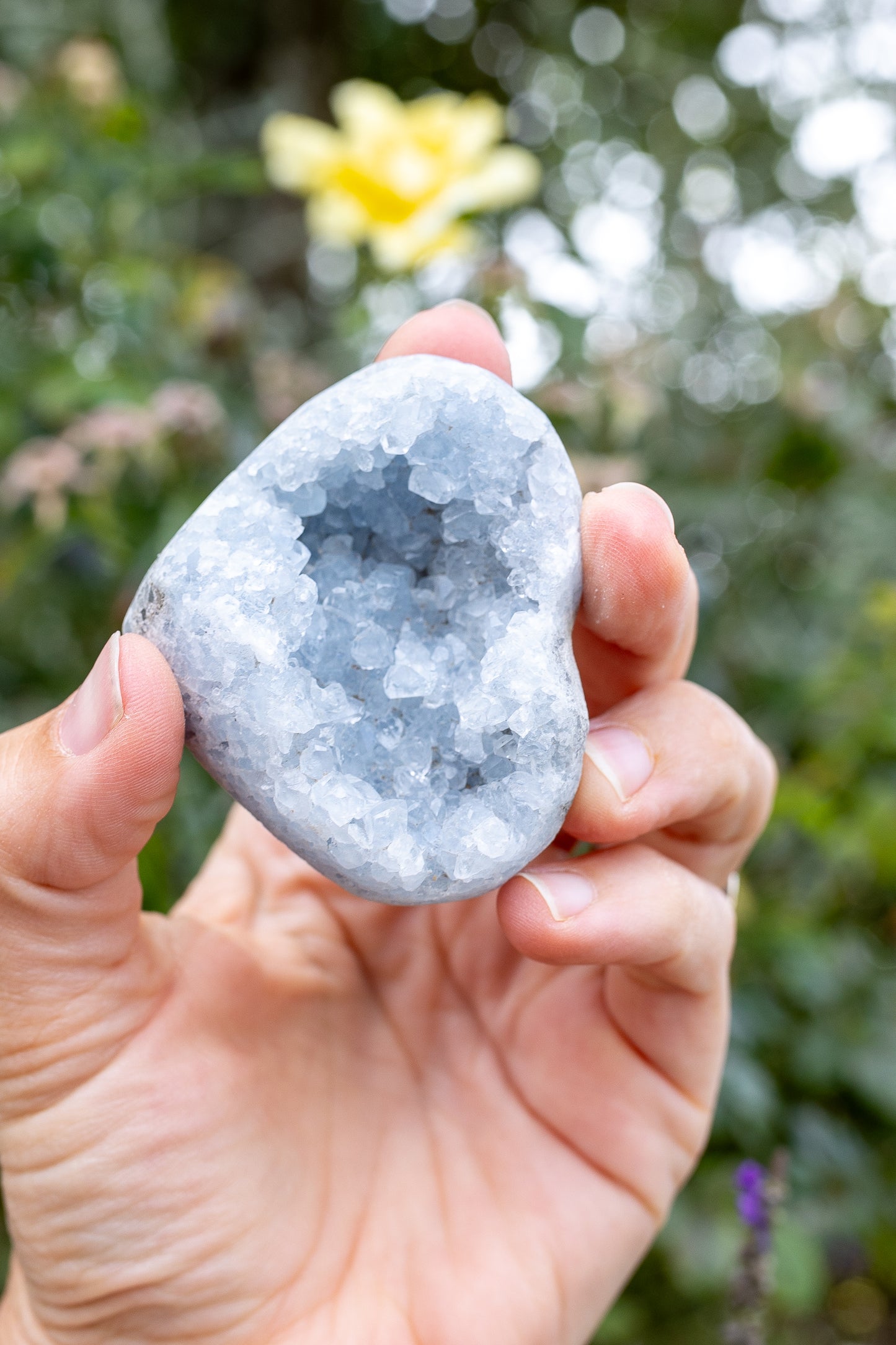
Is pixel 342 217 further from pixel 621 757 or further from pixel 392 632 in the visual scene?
pixel 621 757

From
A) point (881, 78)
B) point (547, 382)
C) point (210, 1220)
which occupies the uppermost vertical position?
point (881, 78)

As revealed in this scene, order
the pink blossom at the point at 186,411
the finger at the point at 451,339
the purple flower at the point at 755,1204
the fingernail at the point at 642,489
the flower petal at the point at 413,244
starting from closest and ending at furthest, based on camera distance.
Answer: the fingernail at the point at 642,489
the finger at the point at 451,339
the purple flower at the point at 755,1204
the pink blossom at the point at 186,411
the flower petal at the point at 413,244

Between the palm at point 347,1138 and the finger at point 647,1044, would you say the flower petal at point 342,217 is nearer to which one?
the palm at point 347,1138

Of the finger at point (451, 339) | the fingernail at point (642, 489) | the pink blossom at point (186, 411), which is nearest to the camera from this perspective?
the fingernail at point (642, 489)

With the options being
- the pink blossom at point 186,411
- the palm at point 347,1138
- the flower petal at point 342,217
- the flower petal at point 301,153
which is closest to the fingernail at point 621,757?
the palm at point 347,1138

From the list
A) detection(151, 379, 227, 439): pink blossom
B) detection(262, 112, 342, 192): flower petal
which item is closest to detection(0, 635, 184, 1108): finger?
detection(151, 379, 227, 439): pink blossom

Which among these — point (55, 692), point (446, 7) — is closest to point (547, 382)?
point (55, 692)

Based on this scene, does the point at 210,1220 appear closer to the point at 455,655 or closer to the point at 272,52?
the point at 455,655
